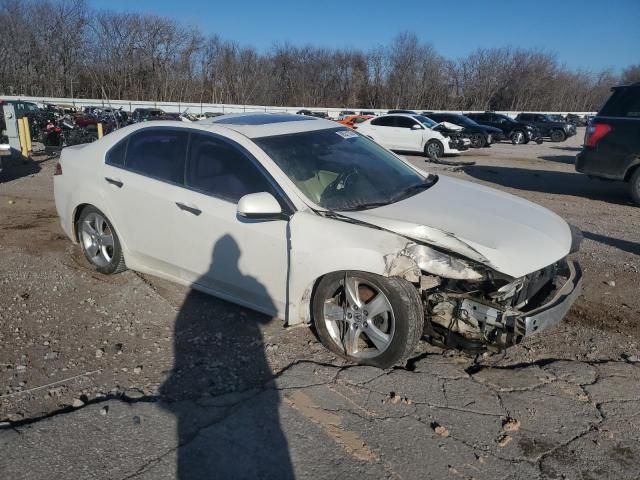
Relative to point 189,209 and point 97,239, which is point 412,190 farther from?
point 97,239

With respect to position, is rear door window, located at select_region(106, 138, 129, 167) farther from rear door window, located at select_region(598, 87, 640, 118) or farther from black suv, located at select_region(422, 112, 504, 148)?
black suv, located at select_region(422, 112, 504, 148)

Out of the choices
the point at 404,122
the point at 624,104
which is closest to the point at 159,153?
the point at 624,104

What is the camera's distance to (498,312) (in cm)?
307

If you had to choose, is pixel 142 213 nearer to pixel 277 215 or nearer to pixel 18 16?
pixel 277 215

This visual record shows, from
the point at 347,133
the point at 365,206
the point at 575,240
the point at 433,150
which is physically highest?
the point at 347,133

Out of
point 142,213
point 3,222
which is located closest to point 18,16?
point 3,222

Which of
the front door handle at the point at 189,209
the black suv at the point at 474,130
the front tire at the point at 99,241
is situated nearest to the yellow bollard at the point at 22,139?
the front tire at the point at 99,241

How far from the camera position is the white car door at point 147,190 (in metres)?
4.20

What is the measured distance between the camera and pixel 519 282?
325 cm

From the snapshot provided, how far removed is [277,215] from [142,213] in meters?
1.48

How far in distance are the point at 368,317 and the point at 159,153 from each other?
233cm

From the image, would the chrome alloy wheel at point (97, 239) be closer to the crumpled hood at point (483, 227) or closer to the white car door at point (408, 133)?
the crumpled hood at point (483, 227)

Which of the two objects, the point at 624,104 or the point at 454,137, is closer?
the point at 624,104

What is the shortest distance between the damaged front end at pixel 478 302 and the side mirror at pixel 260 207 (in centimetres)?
93
